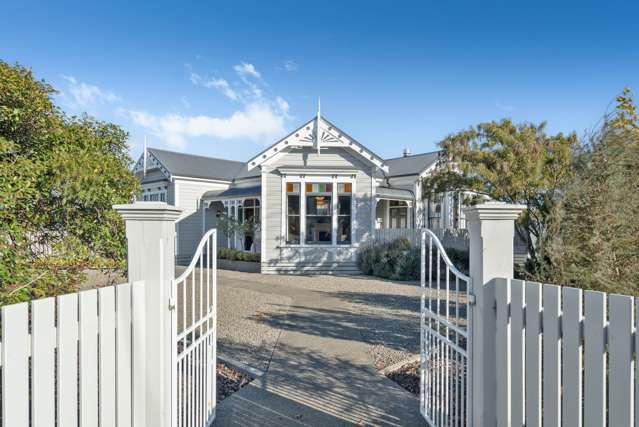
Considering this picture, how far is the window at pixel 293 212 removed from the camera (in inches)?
540

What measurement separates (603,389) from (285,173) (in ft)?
40.7

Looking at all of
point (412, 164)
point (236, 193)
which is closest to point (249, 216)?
point (236, 193)

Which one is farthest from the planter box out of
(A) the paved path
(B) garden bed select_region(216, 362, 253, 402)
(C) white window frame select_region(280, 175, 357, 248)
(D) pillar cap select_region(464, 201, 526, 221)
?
(D) pillar cap select_region(464, 201, 526, 221)

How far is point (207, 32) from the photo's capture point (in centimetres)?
1225

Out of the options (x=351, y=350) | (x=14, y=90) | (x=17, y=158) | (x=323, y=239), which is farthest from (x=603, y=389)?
(x=323, y=239)

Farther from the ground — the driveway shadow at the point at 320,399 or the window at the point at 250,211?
the window at the point at 250,211

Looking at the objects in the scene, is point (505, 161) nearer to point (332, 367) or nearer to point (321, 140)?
point (321, 140)

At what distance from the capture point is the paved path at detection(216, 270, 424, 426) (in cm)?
336

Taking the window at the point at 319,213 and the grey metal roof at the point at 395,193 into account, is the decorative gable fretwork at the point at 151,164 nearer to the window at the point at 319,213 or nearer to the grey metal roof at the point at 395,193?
the window at the point at 319,213

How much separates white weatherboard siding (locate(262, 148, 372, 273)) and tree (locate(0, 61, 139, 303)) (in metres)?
8.54

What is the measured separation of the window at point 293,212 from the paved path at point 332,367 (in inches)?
182

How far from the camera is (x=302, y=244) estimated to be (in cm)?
1364

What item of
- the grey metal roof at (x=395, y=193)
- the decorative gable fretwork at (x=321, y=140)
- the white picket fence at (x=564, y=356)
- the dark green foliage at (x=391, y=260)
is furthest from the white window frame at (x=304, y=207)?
the white picket fence at (x=564, y=356)

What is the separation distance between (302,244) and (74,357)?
39.4 feet
